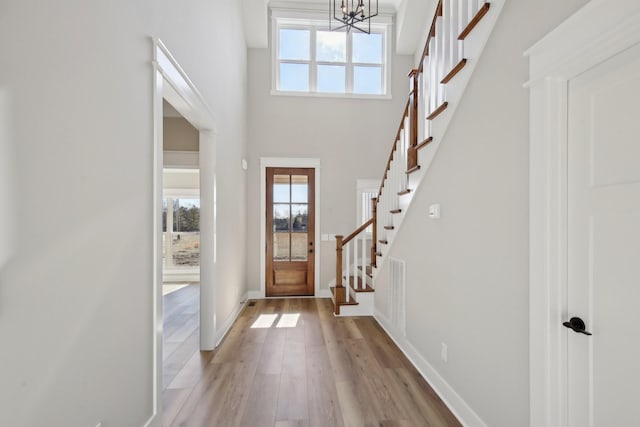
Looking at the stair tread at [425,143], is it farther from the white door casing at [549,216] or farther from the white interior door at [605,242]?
the white interior door at [605,242]

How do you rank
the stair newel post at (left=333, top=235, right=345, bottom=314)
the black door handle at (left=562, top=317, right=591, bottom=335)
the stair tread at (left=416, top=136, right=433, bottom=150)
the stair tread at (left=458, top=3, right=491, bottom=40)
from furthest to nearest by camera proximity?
the stair newel post at (left=333, top=235, right=345, bottom=314), the stair tread at (left=416, top=136, right=433, bottom=150), the stair tread at (left=458, top=3, right=491, bottom=40), the black door handle at (left=562, top=317, right=591, bottom=335)

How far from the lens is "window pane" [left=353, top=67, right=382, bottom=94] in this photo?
5676 mm

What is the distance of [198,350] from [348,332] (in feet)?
5.41

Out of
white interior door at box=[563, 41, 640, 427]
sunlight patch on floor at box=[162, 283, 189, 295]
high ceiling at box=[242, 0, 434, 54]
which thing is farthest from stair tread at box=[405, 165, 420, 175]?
sunlight patch on floor at box=[162, 283, 189, 295]

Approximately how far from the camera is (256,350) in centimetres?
319

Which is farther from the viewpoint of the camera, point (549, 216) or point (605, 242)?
point (549, 216)

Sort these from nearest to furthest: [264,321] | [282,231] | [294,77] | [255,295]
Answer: [264,321] < [255,295] < [282,231] < [294,77]

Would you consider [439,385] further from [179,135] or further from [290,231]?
[179,135]

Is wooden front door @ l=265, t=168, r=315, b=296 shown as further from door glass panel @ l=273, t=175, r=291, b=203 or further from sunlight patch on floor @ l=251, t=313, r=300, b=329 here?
sunlight patch on floor @ l=251, t=313, r=300, b=329

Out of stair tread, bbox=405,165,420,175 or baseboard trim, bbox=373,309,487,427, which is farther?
stair tread, bbox=405,165,420,175

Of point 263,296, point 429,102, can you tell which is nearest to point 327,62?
point 429,102

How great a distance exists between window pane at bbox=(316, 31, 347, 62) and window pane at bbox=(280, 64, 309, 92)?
364mm

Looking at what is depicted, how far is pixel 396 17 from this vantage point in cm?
564

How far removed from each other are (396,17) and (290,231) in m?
4.29
